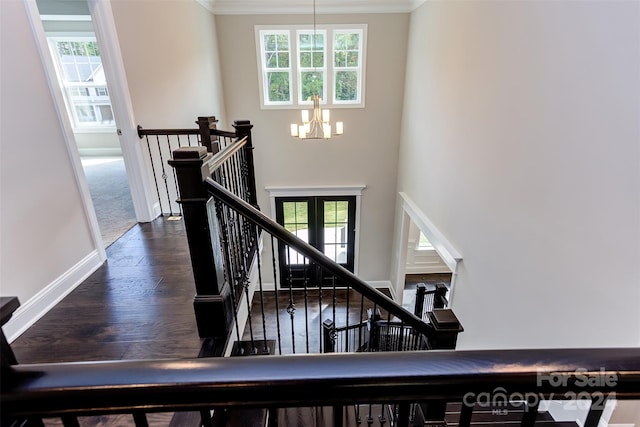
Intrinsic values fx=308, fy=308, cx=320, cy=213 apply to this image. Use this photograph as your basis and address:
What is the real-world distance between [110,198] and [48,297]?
8.41 feet

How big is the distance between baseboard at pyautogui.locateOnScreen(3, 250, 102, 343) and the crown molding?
4809 mm

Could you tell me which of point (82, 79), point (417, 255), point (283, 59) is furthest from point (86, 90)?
point (417, 255)

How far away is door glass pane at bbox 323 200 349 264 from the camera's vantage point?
266 inches

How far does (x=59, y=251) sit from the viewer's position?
7.04ft

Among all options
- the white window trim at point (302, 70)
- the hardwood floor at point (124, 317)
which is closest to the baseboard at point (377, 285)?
the white window trim at point (302, 70)

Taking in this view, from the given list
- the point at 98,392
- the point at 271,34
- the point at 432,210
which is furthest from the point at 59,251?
the point at 271,34

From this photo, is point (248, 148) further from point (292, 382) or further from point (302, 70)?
point (302, 70)

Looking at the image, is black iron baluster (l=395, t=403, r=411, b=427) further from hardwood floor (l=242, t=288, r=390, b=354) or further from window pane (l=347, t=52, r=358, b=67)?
window pane (l=347, t=52, r=358, b=67)

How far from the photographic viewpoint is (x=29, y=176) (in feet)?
6.30

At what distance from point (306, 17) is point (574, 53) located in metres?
4.70

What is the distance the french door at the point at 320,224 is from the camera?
6.71m

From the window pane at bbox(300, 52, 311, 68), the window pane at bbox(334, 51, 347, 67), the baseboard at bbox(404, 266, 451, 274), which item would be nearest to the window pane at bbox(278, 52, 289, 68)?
the window pane at bbox(300, 52, 311, 68)

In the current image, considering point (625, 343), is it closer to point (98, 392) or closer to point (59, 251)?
point (98, 392)

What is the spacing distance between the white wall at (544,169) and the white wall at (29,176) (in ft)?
11.3
